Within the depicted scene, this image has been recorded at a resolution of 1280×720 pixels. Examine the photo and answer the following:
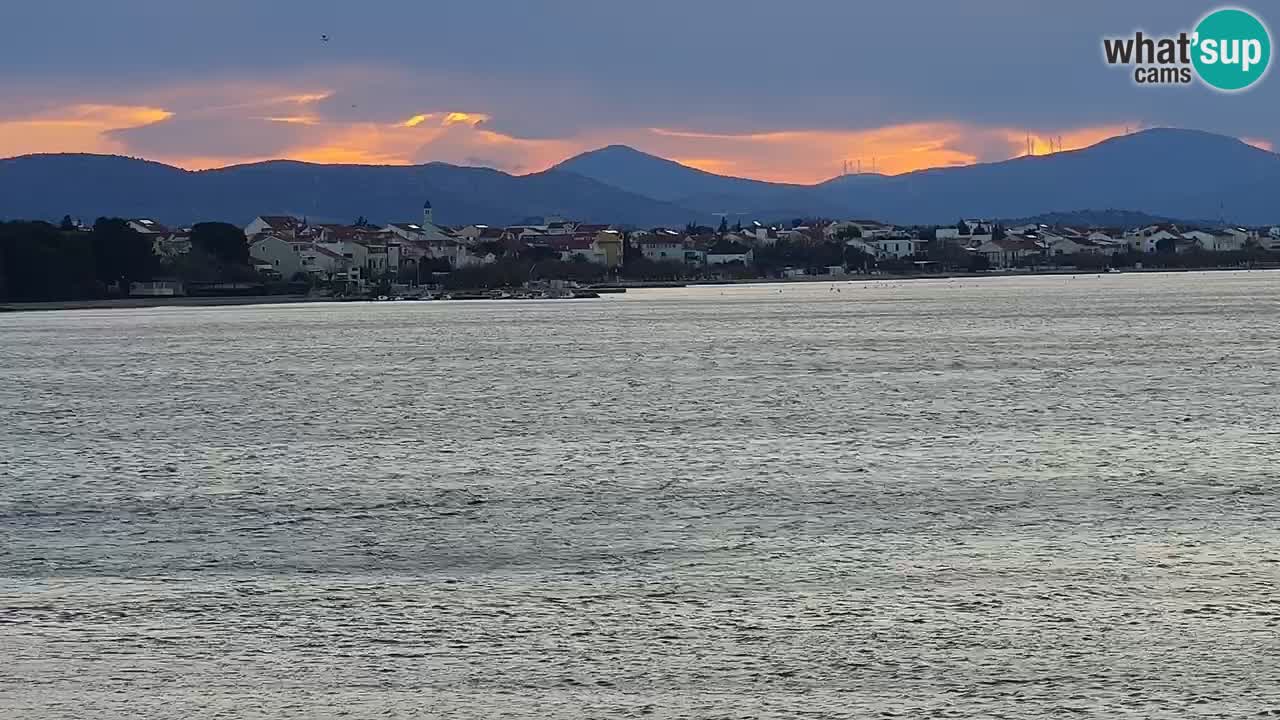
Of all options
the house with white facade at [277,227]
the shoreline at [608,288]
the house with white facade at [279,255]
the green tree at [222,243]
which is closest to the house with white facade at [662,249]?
the shoreline at [608,288]

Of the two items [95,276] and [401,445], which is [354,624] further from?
[95,276]

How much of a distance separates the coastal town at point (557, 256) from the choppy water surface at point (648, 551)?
226ft

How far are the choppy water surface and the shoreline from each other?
60518 millimetres

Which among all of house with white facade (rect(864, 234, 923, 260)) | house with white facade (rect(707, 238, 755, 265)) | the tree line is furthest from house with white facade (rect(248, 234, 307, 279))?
house with white facade (rect(864, 234, 923, 260))

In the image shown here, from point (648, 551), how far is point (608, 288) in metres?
120

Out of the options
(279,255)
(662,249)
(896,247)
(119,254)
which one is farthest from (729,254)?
(119,254)

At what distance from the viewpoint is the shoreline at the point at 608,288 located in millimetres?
90188

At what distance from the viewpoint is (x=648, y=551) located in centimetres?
1305

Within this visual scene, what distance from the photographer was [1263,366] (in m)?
35.8

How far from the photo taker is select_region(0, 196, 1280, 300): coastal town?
357 ft

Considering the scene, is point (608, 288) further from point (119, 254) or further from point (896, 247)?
point (896, 247)

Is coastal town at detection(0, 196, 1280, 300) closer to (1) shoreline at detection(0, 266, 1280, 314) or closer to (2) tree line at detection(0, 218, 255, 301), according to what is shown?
(2) tree line at detection(0, 218, 255, 301)

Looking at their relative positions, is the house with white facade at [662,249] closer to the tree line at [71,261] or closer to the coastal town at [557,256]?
the coastal town at [557,256]

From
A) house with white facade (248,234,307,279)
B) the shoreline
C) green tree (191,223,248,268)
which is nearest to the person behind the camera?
the shoreline
